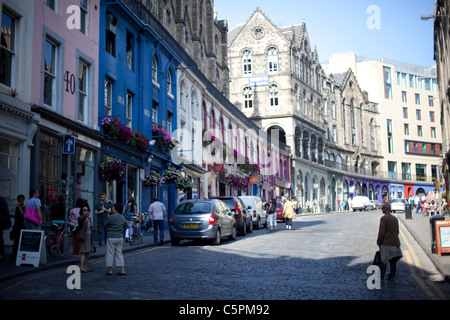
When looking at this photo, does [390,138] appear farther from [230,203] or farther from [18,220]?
[18,220]

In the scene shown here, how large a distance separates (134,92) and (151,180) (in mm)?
4181

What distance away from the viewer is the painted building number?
18.1 m

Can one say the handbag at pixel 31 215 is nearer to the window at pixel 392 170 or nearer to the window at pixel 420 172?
the window at pixel 392 170

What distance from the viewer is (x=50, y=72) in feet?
56.6

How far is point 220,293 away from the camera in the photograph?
8.79m

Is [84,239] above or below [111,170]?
below

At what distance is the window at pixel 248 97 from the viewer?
215ft

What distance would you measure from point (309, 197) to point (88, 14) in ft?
171

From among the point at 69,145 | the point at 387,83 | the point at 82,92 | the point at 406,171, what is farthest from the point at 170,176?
the point at 387,83

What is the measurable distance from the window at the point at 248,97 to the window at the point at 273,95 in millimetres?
2424

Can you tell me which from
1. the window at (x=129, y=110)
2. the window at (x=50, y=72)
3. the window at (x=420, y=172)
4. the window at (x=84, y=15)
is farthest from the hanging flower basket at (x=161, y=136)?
the window at (x=420, y=172)

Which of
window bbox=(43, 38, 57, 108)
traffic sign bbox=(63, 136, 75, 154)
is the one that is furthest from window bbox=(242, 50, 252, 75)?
traffic sign bbox=(63, 136, 75, 154)

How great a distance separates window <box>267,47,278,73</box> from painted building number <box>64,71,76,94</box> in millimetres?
48653
